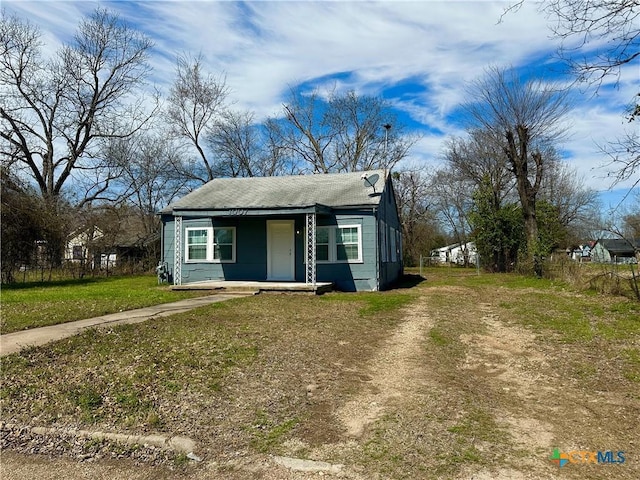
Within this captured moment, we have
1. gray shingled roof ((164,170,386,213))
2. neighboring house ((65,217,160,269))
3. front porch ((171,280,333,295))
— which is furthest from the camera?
neighboring house ((65,217,160,269))

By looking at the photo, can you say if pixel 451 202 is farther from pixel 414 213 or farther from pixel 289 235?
pixel 289 235

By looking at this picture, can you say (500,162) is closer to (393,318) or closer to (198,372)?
(393,318)

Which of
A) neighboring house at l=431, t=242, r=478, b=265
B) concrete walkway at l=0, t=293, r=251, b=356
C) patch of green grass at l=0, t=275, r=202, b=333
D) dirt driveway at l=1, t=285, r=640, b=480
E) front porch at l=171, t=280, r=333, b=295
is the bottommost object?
dirt driveway at l=1, t=285, r=640, b=480

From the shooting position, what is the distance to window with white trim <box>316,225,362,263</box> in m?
14.8

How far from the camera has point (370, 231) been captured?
576 inches

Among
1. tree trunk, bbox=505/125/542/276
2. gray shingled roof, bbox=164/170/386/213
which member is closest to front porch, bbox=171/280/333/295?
gray shingled roof, bbox=164/170/386/213

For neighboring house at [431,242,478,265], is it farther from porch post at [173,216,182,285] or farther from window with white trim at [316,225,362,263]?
porch post at [173,216,182,285]

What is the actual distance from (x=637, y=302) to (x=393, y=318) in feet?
18.6

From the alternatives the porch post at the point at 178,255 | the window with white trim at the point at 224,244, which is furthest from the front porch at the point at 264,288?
the window with white trim at the point at 224,244

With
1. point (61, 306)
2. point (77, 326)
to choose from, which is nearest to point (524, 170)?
point (61, 306)

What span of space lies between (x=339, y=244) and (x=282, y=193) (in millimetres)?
3361

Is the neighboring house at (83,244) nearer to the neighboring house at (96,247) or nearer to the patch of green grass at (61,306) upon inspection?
the neighboring house at (96,247)

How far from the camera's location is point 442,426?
12.1ft

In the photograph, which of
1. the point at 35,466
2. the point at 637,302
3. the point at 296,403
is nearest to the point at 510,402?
the point at 296,403
